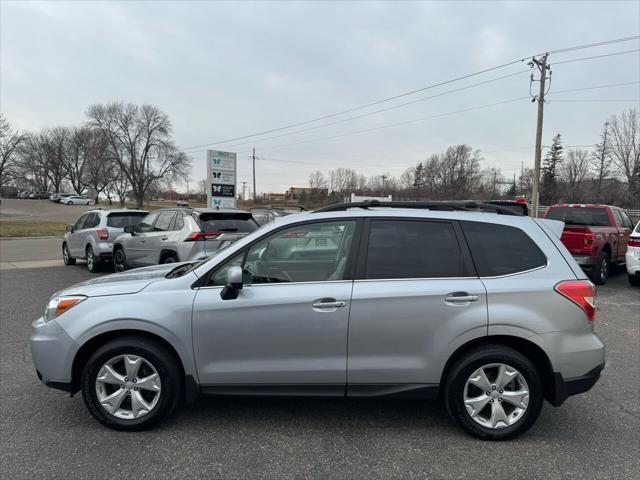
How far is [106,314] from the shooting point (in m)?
3.14

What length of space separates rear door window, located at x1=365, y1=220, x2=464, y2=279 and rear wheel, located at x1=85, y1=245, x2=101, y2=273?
31.2 feet

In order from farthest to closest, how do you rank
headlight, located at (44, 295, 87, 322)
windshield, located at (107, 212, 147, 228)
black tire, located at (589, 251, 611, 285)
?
windshield, located at (107, 212, 147, 228)
black tire, located at (589, 251, 611, 285)
headlight, located at (44, 295, 87, 322)

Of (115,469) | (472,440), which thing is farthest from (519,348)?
(115,469)

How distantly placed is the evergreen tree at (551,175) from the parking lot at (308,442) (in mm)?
65460

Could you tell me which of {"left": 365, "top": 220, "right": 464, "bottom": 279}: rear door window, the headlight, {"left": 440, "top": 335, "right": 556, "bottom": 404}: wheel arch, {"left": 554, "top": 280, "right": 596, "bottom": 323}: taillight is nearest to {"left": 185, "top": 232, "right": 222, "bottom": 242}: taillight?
the headlight

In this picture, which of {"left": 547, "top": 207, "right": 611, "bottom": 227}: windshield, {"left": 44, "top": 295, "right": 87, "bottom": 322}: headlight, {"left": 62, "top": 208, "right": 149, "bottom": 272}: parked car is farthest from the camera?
{"left": 62, "top": 208, "right": 149, "bottom": 272}: parked car

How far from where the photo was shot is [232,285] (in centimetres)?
303

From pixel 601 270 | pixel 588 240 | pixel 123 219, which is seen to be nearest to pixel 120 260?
pixel 123 219

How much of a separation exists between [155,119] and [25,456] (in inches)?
2887

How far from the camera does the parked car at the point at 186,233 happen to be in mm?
7594

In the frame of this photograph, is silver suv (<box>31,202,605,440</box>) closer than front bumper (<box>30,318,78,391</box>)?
Yes

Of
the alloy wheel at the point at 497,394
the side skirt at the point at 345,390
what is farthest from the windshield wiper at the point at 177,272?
the alloy wheel at the point at 497,394

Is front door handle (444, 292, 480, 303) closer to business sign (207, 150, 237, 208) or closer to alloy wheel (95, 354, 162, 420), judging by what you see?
alloy wheel (95, 354, 162, 420)

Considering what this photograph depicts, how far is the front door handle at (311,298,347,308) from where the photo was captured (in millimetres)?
3053
